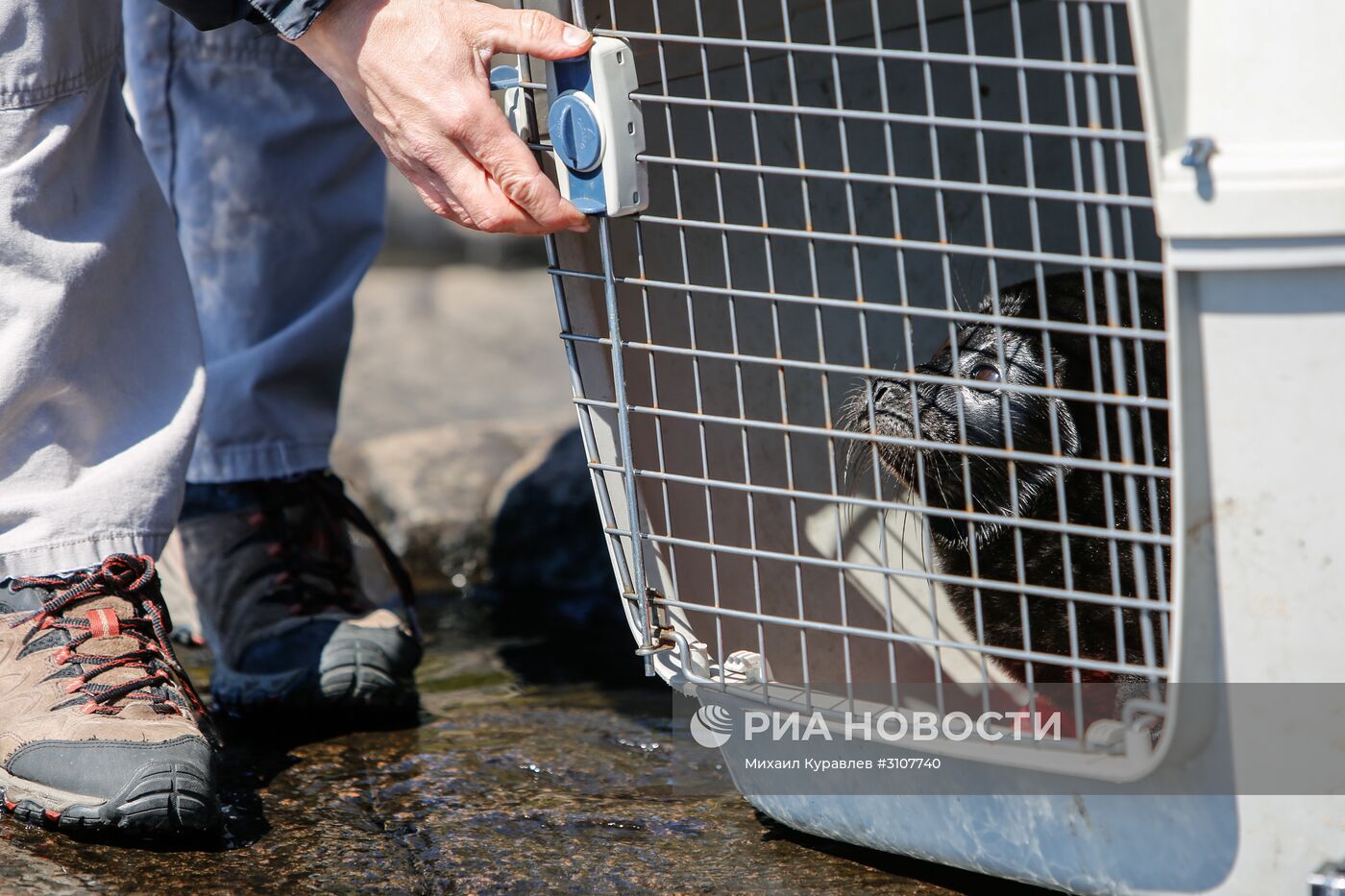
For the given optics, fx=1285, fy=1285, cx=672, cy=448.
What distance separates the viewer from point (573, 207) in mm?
1221

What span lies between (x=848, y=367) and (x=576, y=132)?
0.34 metres

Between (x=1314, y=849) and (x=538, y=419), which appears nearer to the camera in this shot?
(x=1314, y=849)

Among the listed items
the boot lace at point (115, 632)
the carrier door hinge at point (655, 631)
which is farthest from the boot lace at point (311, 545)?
the carrier door hinge at point (655, 631)

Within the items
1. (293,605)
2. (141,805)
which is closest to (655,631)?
(141,805)

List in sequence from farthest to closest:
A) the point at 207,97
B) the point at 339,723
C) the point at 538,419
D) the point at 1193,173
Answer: the point at 538,419
the point at 207,97
the point at 339,723
the point at 1193,173

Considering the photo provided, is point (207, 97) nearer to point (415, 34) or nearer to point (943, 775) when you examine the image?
point (415, 34)

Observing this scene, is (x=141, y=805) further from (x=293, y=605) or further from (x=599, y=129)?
(x=599, y=129)

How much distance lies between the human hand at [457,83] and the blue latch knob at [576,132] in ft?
0.10

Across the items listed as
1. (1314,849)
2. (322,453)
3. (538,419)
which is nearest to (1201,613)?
(1314,849)

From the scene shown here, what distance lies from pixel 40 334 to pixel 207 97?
0.68m

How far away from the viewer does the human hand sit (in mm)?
1188

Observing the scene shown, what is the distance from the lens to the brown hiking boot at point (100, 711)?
1.27 meters

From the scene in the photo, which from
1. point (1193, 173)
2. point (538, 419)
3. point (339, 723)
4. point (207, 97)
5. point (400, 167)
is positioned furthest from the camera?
point (538, 419)

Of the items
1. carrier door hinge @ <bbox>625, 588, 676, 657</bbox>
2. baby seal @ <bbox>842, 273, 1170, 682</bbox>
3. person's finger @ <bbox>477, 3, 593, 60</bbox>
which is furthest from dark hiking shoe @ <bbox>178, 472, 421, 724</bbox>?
person's finger @ <bbox>477, 3, 593, 60</bbox>
